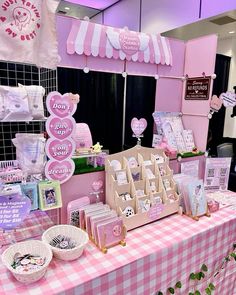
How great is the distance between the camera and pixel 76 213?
4.36 ft

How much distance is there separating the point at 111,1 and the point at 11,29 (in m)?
2.80

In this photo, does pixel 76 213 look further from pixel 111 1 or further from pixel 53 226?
pixel 111 1

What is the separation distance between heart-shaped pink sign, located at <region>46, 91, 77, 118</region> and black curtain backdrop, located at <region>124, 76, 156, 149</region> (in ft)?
2.45

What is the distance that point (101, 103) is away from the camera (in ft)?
6.33

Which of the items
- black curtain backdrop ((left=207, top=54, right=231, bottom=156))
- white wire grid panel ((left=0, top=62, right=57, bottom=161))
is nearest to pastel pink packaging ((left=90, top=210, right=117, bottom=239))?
white wire grid panel ((left=0, top=62, right=57, bottom=161))

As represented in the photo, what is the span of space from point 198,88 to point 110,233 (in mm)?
1310

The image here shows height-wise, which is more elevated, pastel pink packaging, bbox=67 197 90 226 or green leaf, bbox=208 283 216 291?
pastel pink packaging, bbox=67 197 90 226

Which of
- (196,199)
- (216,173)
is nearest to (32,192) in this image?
(196,199)

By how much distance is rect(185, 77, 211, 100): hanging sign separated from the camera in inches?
72.7

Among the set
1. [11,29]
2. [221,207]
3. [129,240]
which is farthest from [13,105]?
[221,207]

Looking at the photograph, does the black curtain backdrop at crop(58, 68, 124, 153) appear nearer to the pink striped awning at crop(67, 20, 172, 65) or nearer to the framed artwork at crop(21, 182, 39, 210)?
the pink striped awning at crop(67, 20, 172, 65)

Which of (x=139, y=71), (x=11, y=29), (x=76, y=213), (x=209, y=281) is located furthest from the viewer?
(x=139, y=71)

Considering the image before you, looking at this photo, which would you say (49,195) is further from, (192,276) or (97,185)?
(192,276)

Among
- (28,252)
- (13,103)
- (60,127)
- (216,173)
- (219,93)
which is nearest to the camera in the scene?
(28,252)
